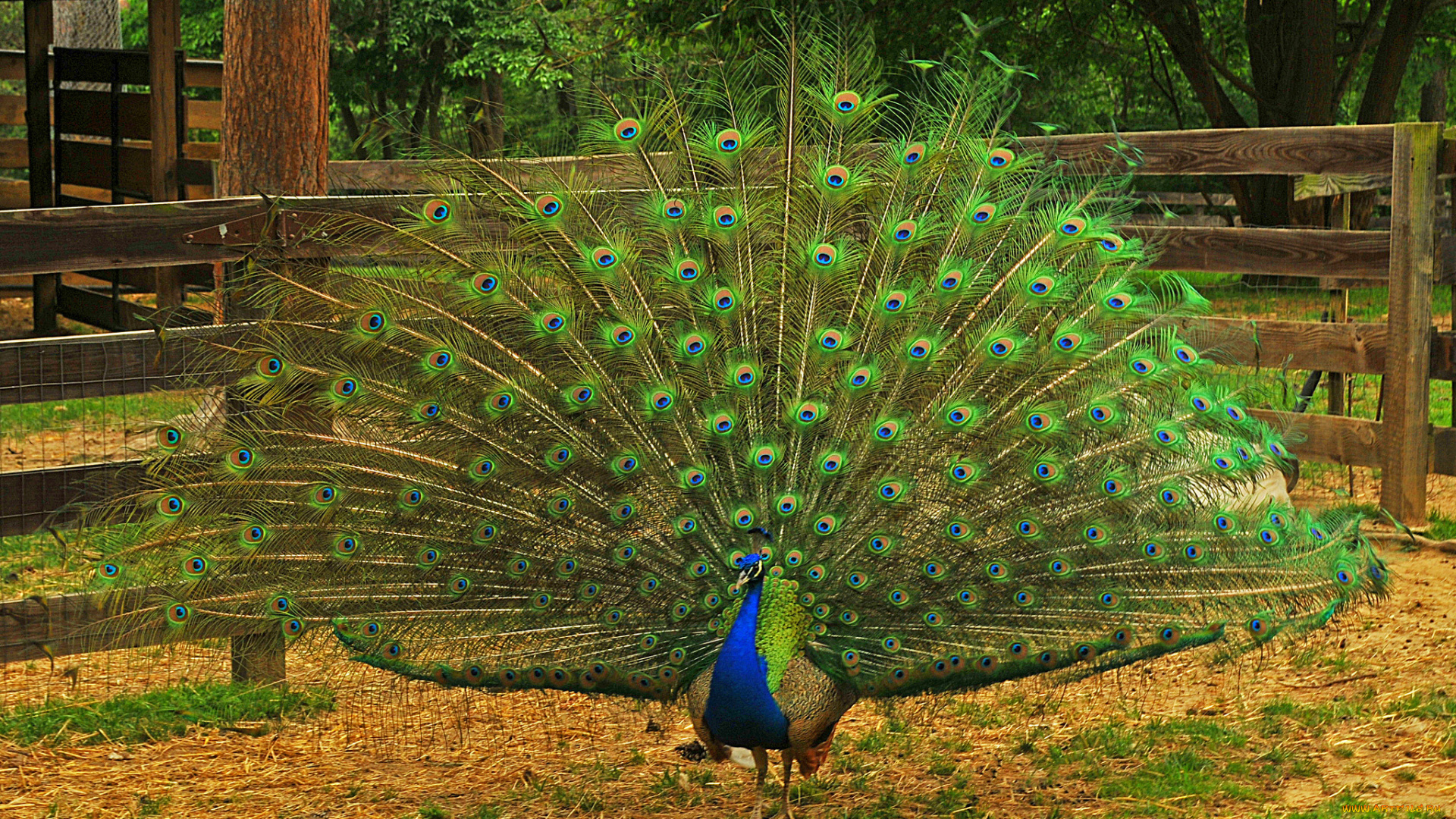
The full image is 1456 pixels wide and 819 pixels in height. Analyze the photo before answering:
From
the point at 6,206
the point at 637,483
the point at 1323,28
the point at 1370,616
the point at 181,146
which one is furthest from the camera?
the point at 1323,28

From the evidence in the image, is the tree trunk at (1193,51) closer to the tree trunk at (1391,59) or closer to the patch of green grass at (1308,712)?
the tree trunk at (1391,59)

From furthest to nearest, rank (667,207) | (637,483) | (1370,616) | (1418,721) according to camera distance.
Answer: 1. (1370,616)
2. (1418,721)
3. (667,207)
4. (637,483)

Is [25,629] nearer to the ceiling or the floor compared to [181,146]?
nearer to the floor

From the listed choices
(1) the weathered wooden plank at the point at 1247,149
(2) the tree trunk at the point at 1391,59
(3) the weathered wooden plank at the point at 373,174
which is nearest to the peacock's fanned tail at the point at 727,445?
(1) the weathered wooden plank at the point at 1247,149

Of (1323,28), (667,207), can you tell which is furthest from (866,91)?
(1323,28)

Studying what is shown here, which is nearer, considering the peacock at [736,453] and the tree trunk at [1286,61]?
the peacock at [736,453]

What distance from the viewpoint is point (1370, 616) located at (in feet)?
21.7

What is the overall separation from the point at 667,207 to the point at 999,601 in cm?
180

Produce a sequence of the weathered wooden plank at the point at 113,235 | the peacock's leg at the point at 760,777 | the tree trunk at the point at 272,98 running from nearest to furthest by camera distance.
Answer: the peacock's leg at the point at 760,777 < the weathered wooden plank at the point at 113,235 < the tree trunk at the point at 272,98

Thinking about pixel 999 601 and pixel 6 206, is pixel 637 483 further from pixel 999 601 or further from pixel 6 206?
pixel 6 206

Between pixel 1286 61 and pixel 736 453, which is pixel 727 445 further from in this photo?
pixel 1286 61

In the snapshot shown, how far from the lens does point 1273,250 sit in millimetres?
7719

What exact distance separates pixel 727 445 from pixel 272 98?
3.22 metres

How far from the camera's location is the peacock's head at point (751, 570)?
13.6 feet
